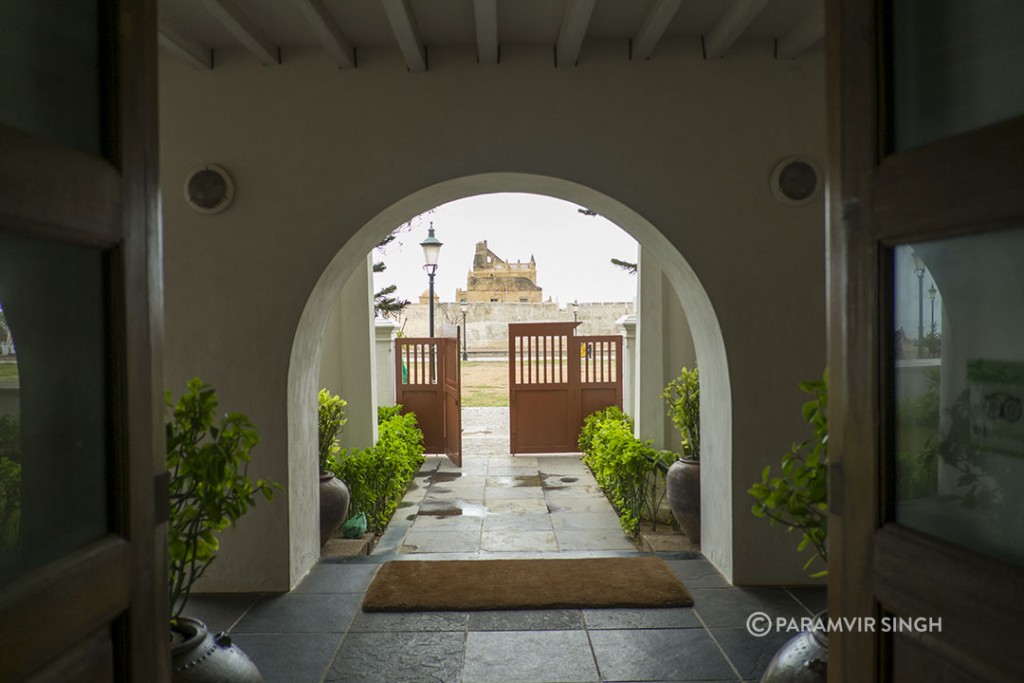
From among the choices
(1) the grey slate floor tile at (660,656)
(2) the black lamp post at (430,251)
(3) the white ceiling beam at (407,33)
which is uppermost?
(3) the white ceiling beam at (407,33)

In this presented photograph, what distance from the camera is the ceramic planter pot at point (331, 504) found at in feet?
16.7

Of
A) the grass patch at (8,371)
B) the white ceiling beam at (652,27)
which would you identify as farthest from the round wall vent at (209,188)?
the grass patch at (8,371)

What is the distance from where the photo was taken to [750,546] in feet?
13.0

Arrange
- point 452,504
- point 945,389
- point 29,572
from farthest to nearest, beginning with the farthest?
1. point 452,504
2. point 945,389
3. point 29,572

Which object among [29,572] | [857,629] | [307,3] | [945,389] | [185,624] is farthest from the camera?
[307,3]

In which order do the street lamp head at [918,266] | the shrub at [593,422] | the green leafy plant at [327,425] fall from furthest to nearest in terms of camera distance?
the shrub at [593,422] → the green leafy plant at [327,425] → the street lamp head at [918,266]

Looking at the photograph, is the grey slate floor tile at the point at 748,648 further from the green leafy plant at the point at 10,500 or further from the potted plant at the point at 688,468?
the green leafy plant at the point at 10,500

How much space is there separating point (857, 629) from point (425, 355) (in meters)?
8.22

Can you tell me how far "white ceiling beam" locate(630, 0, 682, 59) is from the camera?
337cm

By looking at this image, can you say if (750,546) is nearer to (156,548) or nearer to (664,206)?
(664,206)

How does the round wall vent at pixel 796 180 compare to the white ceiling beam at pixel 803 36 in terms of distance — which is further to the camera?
the round wall vent at pixel 796 180

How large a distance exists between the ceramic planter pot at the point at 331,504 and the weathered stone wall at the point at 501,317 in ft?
60.2

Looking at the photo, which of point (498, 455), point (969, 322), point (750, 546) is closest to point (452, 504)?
point (498, 455)

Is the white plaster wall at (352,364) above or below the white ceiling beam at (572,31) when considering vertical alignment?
below
